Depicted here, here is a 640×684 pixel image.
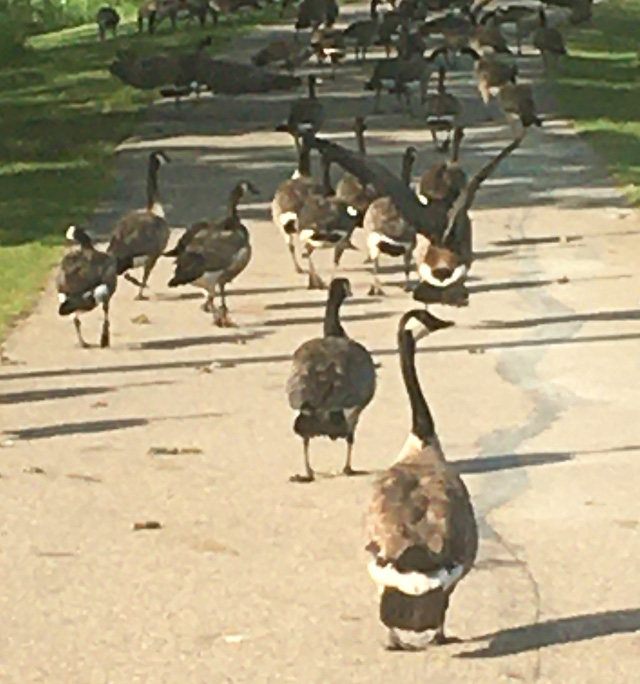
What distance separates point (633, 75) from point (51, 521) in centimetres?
2804

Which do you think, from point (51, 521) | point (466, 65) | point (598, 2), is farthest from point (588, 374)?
point (598, 2)

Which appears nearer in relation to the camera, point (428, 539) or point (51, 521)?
point (428, 539)

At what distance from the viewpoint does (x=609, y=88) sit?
3603 centimetres

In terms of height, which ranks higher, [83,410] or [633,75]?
[83,410]

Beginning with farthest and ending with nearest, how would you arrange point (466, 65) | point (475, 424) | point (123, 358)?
1. point (466, 65)
2. point (123, 358)
3. point (475, 424)

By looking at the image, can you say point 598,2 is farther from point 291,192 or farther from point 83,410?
point 83,410

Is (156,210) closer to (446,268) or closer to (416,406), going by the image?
(446,268)

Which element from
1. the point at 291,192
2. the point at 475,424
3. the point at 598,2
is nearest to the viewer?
the point at 475,424

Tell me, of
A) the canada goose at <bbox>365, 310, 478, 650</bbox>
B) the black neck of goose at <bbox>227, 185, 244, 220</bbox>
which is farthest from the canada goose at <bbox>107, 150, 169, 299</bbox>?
the canada goose at <bbox>365, 310, 478, 650</bbox>

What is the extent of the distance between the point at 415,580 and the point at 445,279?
785 cm

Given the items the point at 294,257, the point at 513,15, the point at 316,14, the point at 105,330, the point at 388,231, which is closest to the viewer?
the point at 105,330

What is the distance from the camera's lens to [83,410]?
1402 centimetres

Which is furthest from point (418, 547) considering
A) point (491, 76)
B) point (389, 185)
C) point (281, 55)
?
point (281, 55)

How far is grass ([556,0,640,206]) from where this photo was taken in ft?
89.0
